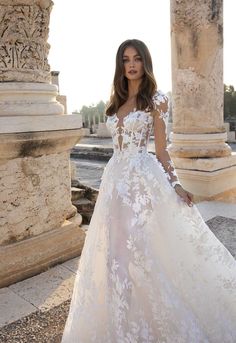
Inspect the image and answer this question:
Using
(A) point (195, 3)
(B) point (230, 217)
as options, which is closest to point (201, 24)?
(A) point (195, 3)

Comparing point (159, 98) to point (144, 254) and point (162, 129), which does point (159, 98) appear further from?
point (144, 254)

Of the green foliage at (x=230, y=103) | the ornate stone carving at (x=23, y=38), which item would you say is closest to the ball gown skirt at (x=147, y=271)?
the ornate stone carving at (x=23, y=38)

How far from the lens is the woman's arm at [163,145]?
80.3 inches

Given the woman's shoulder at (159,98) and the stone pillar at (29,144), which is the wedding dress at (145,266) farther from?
the stone pillar at (29,144)

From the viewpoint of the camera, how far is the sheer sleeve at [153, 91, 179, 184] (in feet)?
6.69

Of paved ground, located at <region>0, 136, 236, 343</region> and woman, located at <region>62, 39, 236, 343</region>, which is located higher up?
woman, located at <region>62, 39, 236, 343</region>

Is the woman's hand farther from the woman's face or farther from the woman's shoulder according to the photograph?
the woman's face

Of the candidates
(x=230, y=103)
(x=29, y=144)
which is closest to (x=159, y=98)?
(x=29, y=144)

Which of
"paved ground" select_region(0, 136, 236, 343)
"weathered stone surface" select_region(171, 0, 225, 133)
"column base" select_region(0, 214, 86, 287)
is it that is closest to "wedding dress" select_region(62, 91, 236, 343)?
"paved ground" select_region(0, 136, 236, 343)

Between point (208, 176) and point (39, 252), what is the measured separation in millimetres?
2906

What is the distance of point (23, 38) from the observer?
2.86 m

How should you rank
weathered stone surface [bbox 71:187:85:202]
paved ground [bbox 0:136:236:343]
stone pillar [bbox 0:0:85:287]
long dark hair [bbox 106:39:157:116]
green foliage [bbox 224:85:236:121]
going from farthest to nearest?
green foliage [bbox 224:85:236:121] < weathered stone surface [bbox 71:187:85:202] < stone pillar [bbox 0:0:85:287] < paved ground [bbox 0:136:236:343] < long dark hair [bbox 106:39:157:116]

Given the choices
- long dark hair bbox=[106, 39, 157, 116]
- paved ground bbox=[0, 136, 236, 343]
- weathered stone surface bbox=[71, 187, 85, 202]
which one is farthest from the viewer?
weathered stone surface bbox=[71, 187, 85, 202]

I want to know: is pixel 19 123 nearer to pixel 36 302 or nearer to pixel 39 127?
pixel 39 127
